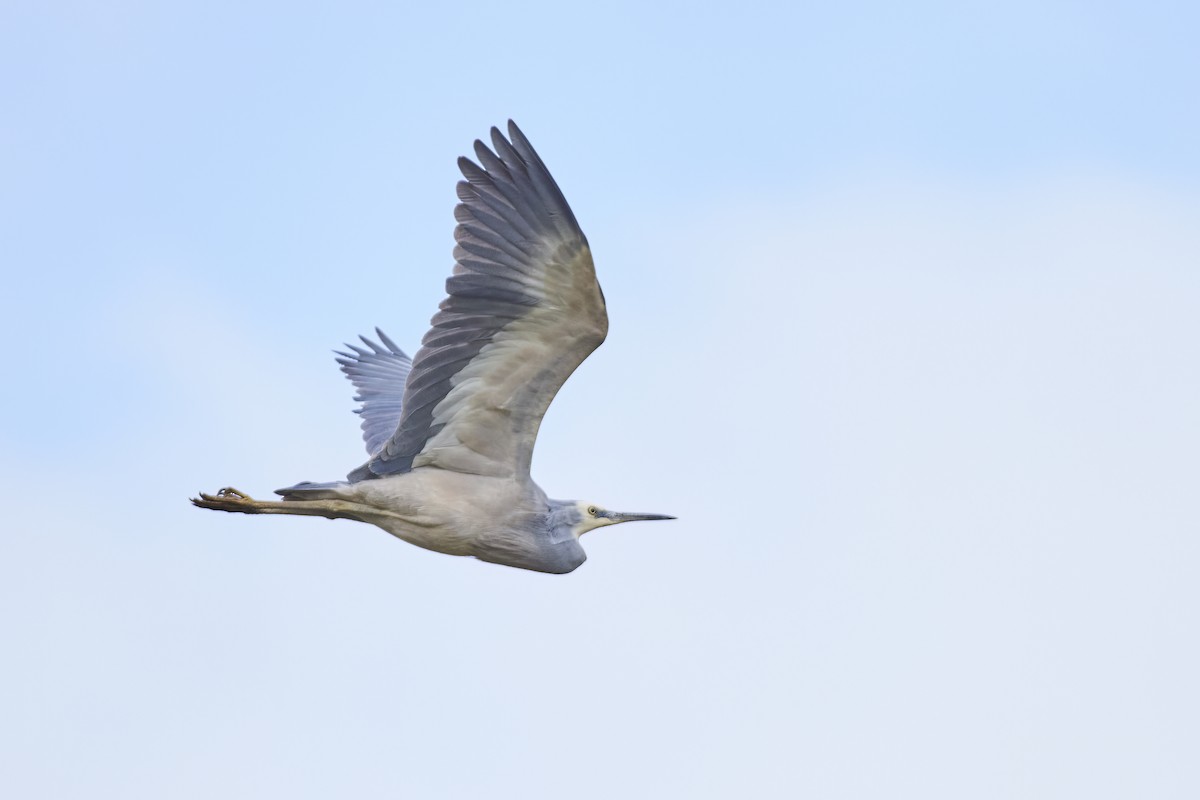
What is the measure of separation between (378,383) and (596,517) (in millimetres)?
3817

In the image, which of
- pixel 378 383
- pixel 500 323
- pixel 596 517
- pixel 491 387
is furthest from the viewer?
pixel 378 383

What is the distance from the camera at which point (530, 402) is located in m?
12.7

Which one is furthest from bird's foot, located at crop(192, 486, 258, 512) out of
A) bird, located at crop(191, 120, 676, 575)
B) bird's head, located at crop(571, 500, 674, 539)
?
bird's head, located at crop(571, 500, 674, 539)

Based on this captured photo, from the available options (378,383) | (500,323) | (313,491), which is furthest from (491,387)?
(378,383)

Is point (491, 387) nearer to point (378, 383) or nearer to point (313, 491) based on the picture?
point (313, 491)

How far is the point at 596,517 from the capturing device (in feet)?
45.8

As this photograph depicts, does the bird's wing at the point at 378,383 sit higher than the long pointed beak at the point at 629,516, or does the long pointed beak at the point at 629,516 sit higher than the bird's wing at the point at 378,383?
the bird's wing at the point at 378,383

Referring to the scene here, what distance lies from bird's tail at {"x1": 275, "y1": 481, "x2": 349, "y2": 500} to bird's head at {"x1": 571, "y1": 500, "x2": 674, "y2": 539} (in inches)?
77.4

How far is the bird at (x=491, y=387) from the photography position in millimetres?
11961

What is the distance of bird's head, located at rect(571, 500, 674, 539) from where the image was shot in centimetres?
1379

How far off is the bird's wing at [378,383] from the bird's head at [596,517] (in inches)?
91.8

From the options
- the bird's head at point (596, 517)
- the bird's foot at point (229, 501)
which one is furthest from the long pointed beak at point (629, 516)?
the bird's foot at point (229, 501)

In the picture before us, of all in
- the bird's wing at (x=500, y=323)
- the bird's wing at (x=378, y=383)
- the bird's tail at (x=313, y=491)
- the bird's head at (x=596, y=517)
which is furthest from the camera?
the bird's wing at (x=378, y=383)

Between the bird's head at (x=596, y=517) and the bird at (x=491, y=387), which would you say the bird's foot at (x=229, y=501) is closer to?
the bird at (x=491, y=387)
